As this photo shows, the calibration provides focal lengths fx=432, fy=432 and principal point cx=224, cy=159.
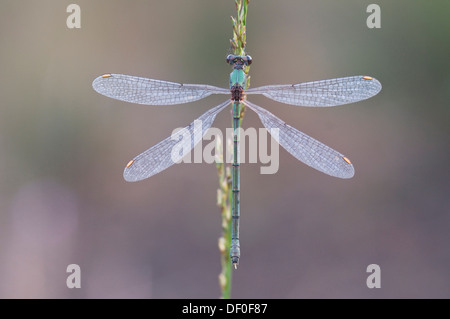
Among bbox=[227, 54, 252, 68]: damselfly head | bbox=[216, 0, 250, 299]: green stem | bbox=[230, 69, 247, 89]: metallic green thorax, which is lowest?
bbox=[216, 0, 250, 299]: green stem

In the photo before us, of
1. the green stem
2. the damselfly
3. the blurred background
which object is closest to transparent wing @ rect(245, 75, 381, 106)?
the damselfly

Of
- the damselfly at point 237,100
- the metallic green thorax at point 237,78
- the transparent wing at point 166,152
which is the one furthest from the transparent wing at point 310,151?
the transparent wing at point 166,152

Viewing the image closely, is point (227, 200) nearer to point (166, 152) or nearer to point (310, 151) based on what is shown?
point (166, 152)

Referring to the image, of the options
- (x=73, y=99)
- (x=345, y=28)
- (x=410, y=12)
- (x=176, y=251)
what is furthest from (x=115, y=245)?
(x=410, y=12)

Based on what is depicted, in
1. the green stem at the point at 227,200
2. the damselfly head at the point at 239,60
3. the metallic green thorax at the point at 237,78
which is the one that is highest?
the damselfly head at the point at 239,60

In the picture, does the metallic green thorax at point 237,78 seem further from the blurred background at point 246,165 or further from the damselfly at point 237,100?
the blurred background at point 246,165

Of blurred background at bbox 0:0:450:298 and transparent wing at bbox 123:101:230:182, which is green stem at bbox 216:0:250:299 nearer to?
transparent wing at bbox 123:101:230:182

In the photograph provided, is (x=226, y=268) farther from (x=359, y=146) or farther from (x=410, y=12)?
(x=410, y=12)
